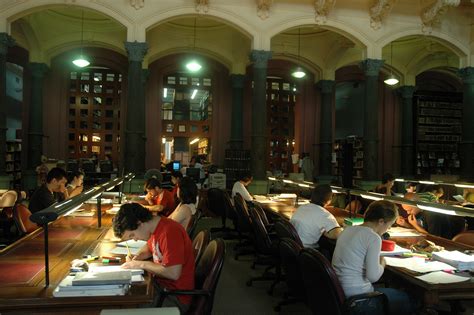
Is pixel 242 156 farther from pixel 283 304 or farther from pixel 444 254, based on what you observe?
pixel 444 254

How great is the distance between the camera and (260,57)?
10.9 m

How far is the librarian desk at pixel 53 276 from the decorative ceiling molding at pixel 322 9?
8538mm

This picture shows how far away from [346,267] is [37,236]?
9.39 feet

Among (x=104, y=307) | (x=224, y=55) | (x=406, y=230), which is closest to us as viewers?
(x=104, y=307)

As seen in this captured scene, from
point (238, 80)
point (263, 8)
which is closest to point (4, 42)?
point (263, 8)

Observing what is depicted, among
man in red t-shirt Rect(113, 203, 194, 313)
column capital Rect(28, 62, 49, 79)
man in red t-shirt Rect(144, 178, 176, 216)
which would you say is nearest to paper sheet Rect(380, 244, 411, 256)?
man in red t-shirt Rect(113, 203, 194, 313)

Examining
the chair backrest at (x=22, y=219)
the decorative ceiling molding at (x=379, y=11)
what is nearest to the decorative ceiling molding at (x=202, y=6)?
Answer: the decorative ceiling molding at (x=379, y=11)

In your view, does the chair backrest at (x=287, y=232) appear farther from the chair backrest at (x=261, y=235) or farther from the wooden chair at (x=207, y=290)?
the wooden chair at (x=207, y=290)


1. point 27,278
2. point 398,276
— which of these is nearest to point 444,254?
point 398,276

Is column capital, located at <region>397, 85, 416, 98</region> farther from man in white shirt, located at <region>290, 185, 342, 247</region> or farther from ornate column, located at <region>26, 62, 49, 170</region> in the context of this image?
man in white shirt, located at <region>290, 185, 342, 247</region>

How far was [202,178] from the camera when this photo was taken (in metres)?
11.9

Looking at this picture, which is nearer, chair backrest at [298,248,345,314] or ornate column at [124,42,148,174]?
chair backrest at [298,248,345,314]

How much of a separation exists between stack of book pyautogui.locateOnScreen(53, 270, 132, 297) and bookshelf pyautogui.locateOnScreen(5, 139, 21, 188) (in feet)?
39.3

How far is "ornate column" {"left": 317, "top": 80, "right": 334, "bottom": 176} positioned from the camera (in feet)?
47.0
